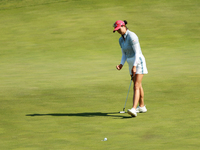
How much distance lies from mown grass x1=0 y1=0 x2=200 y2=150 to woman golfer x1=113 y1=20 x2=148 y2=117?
348 millimetres

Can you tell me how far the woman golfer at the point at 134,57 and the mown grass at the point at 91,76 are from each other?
348 millimetres

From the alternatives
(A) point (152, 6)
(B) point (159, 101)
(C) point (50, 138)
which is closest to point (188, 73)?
(B) point (159, 101)

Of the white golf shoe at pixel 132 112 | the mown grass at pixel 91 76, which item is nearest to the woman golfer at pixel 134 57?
the white golf shoe at pixel 132 112

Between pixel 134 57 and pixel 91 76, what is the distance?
4.91 m

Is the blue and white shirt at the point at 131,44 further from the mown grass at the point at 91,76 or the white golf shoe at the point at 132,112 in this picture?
the mown grass at the point at 91,76

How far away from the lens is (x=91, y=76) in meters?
12.8

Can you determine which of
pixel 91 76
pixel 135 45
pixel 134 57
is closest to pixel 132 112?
pixel 134 57

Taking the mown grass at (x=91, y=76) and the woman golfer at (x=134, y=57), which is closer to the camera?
the mown grass at (x=91, y=76)

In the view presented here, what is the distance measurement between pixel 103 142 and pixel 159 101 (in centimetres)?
325

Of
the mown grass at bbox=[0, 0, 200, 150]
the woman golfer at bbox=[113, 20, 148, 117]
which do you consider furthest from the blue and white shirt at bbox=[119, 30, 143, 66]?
the mown grass at bbox=[0, 0, 200, 150]

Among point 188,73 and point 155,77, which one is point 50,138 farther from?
point 188,73

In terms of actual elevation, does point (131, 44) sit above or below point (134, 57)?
above

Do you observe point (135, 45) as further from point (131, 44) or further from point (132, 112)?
point (132, 112)

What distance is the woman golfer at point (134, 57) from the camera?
310 inches
